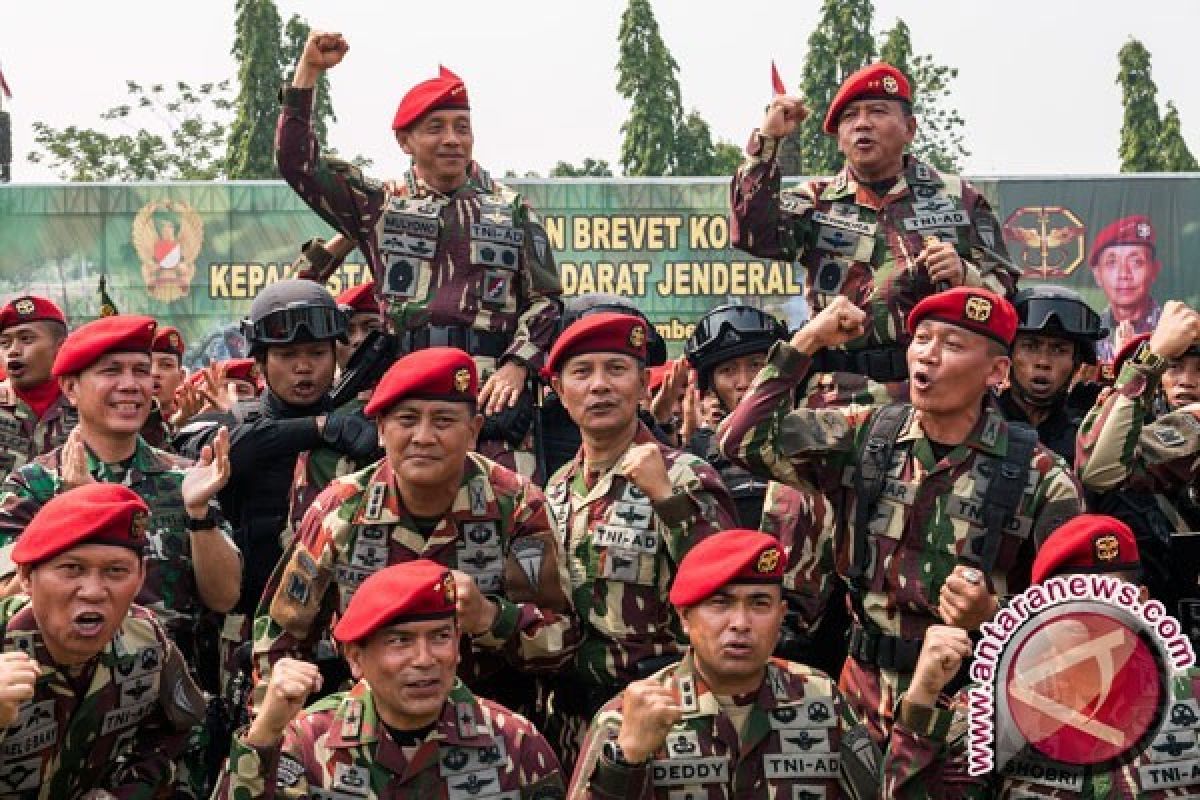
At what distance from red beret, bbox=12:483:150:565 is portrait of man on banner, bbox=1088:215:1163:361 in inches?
905

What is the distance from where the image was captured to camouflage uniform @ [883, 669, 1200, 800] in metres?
6.60

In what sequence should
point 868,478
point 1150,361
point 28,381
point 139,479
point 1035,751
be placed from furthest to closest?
point 28,381 → point 139,479 → point 1150,361 → point 868,478 → point 1035,751

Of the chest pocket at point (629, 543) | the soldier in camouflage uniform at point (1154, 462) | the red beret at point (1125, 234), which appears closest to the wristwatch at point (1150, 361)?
the soldier in camouflage uniform at point (1154, 462)

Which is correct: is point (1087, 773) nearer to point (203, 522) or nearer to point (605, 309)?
point (203, 522)

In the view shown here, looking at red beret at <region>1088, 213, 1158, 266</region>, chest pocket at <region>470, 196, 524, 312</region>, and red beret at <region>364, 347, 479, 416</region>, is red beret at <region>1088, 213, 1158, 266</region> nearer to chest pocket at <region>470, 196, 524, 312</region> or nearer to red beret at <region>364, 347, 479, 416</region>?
chest pocket at <region>470, 196, 524, 312</region>

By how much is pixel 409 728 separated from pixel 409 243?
3.40 metres

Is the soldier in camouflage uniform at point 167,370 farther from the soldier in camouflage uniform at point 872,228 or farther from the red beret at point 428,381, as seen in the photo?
the soldier in camouflage uniform at point 872,228

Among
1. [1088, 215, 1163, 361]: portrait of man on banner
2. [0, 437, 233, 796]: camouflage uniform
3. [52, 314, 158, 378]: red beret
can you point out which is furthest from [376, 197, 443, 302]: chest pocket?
[1088, 215, 1163, 361]: portrait of man on banner

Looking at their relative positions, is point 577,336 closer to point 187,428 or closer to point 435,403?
point 435,403

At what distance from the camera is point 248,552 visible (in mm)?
9016

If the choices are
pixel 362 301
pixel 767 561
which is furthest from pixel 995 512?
pixel 362 301

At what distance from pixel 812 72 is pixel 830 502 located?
39445 mm

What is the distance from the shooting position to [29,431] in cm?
1002

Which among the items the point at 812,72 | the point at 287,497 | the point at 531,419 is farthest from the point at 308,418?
the point at 812,72
